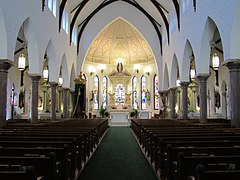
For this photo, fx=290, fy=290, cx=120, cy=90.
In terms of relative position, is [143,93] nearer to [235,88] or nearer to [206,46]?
[206,46]

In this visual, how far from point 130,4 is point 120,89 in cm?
1321

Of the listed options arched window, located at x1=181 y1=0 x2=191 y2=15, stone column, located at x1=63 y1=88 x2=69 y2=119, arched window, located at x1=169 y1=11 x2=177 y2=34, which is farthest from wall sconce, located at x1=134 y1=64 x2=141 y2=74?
arched window, located at x1=181 y1=0 x2=191 y2=15

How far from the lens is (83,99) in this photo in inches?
1373

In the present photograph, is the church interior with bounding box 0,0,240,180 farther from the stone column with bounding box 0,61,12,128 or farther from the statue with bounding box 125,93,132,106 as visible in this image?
the statue with bounding box 125,93,132,106

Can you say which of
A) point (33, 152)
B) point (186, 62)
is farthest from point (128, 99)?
point (33, 152)

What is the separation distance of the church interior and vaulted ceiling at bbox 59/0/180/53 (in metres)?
0.12

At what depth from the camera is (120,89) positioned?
43.2m

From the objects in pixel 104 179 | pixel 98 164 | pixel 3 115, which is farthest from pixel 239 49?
pixel 3 115

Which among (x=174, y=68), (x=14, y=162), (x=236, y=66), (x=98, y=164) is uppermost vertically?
(x=174, y=68)

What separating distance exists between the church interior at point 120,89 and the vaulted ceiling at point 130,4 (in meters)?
0.12

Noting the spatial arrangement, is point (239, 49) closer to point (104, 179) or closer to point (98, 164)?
point (98, 164)

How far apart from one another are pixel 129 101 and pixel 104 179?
35208 millimetres

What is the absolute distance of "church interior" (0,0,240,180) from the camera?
634cm

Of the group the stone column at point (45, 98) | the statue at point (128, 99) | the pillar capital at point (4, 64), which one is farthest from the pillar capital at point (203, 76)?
the statue at point (128, 99)
